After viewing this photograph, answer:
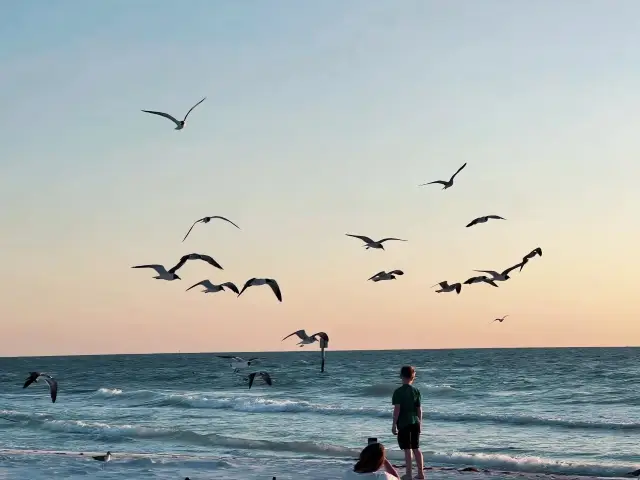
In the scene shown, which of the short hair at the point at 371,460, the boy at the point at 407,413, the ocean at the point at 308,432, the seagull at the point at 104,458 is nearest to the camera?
the short hair at the point at 371,460

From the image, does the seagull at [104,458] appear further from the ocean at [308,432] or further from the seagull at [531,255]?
the seagull at [531,255]

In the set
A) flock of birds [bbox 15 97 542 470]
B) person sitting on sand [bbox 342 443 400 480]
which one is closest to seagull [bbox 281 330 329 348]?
flock of birds [bbox 15 97 542 470]

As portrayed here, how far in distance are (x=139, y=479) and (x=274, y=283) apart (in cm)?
411

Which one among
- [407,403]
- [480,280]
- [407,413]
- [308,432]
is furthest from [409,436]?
[308,432]

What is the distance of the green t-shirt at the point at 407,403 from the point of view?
1335 cm

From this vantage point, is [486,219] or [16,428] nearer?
[486,219]

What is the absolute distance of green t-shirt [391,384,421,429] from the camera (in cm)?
1335

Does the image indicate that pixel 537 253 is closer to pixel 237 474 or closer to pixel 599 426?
pixel 237 474

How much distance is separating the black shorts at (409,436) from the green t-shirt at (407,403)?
71 millimetres

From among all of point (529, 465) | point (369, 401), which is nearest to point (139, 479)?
point (529, 465)

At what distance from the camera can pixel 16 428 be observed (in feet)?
95.4

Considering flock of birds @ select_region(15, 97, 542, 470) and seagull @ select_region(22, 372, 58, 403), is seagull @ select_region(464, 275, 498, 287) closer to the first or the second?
flock of birds @ select_region(15, 97, 542, 470)

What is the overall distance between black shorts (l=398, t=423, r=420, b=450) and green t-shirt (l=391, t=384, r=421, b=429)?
7cm

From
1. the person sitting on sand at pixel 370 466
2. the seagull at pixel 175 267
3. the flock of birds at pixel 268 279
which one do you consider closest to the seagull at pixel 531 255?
the flock of birds at pixel 268 279
